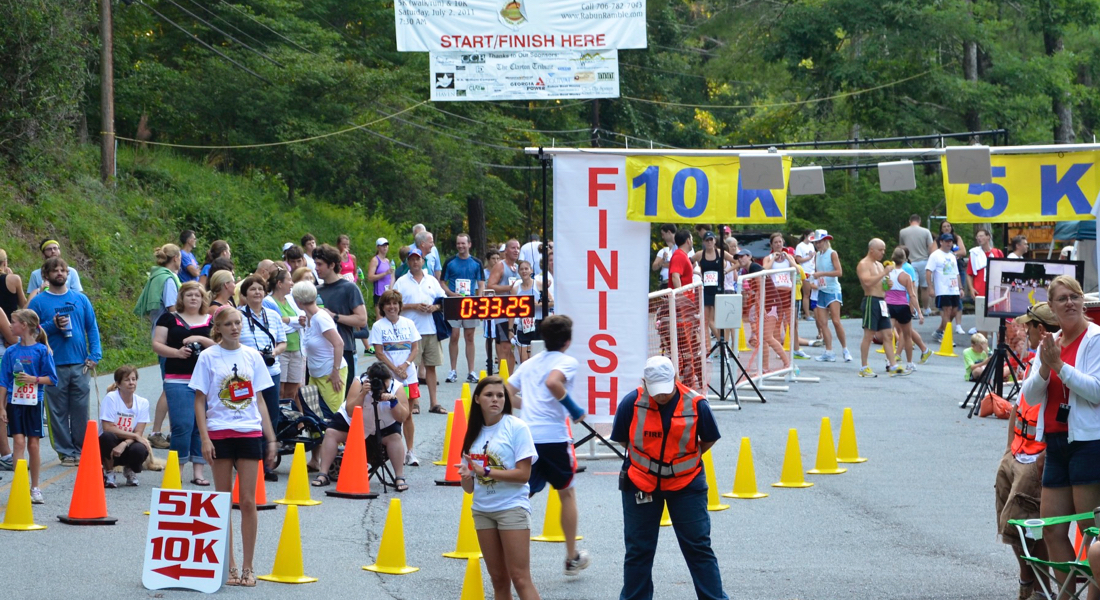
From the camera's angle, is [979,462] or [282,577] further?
[979,462]

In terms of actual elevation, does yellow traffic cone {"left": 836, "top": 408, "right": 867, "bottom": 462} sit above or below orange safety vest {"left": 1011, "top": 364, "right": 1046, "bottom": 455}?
below

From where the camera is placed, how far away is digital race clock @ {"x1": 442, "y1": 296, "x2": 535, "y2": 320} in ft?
46.9

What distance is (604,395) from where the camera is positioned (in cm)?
1157

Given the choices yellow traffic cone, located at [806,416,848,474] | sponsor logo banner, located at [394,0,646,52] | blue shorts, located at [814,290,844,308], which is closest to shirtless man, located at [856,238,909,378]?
blue shorts, located at [814,290,844,308]

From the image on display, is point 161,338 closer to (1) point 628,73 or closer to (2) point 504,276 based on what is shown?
(2) point 504,276

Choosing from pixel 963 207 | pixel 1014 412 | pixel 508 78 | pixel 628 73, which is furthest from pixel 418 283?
pixel 628 73

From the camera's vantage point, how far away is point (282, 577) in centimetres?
770

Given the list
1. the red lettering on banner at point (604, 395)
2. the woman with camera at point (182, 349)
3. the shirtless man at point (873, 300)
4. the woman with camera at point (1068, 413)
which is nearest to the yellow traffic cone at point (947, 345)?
the shirtless man at point (873, 300)

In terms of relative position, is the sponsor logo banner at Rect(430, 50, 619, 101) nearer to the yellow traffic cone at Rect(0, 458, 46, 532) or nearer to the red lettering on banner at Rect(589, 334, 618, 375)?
the red lettering on banner at Rect(589, 334, 618, 375)

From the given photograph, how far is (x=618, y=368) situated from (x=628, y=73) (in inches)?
1366

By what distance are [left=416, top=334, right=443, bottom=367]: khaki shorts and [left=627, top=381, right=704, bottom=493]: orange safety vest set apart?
8102 mm

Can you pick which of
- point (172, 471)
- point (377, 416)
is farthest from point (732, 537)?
point (172, 471)

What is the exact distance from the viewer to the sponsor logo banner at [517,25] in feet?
90.3

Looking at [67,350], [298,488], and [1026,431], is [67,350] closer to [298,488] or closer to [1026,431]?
[298,488]
